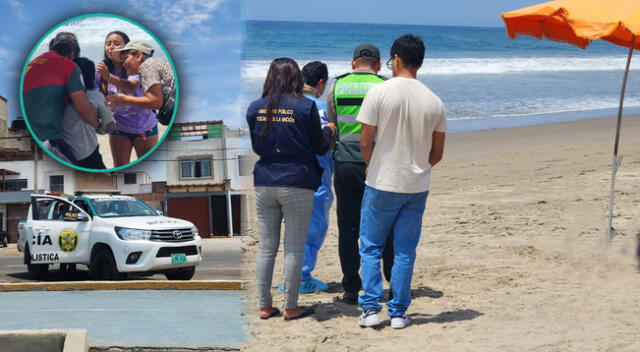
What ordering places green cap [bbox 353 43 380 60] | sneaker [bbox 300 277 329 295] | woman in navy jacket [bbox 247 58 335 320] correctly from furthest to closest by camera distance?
sneaker [bbox 300 277 329 295], green cap [bbox 353 43 380 60], woman in navy jacket [bbox 247 58 335 320]

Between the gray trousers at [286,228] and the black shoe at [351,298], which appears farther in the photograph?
the black shoe at [351,298]

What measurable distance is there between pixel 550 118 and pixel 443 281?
45.4ft

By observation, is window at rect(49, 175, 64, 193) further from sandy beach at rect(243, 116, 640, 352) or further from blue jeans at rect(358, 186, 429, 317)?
blue jeans at rect(358, 186, 429, 317)

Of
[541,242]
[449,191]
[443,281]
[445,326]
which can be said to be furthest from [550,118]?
[445,326]

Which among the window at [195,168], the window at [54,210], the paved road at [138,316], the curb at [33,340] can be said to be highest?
the window at [195,168]

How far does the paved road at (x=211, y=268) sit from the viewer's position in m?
5.74

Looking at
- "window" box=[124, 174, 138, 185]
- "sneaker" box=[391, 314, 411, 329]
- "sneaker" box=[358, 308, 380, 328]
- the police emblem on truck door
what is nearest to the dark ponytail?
"sneaker" box=[358, 308, 380, 328]

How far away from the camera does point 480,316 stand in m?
4.41

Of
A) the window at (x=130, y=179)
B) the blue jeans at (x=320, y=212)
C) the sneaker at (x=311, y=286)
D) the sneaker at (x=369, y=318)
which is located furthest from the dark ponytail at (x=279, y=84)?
the window at (x=130, y=179)

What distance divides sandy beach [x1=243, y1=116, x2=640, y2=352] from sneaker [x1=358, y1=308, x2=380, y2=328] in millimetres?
45

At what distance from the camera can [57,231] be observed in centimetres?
563

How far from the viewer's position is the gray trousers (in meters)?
4.23

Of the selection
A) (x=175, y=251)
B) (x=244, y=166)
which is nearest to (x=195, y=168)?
(x=244, y=166)

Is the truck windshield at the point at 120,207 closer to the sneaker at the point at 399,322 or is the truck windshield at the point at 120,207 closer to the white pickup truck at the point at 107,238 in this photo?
the white pickup truck at the point at 107,238
